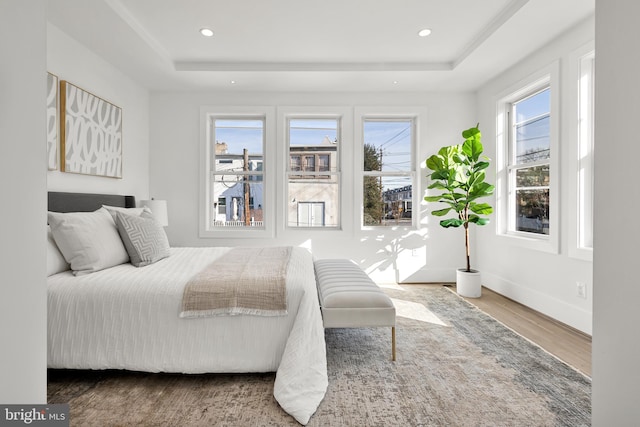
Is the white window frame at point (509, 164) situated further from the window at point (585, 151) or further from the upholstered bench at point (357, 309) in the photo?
the upholstered bench at point (357, 309)

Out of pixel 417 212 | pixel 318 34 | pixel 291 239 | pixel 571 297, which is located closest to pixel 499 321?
pixel 571 297

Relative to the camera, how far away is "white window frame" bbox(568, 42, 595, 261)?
2.82m

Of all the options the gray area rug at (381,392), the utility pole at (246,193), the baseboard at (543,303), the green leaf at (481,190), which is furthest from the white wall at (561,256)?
the utility pole at (246,193)

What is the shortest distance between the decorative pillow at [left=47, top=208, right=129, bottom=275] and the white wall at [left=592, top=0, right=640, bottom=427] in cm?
270

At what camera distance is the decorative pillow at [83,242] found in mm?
2232

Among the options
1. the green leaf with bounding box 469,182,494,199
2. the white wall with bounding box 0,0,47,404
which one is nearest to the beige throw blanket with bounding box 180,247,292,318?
the white wall with bounding box 0,0,47,404

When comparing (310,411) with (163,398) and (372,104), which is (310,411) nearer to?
(163,398)

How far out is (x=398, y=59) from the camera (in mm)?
3752

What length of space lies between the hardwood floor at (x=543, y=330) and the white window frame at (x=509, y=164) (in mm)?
655

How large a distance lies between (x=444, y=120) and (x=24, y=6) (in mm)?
4501

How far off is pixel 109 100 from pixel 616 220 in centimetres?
429

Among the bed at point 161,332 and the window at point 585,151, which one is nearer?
the bed at point 161,332

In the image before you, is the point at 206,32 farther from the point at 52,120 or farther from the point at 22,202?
the point at 22,202

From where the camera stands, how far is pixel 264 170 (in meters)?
4.60
